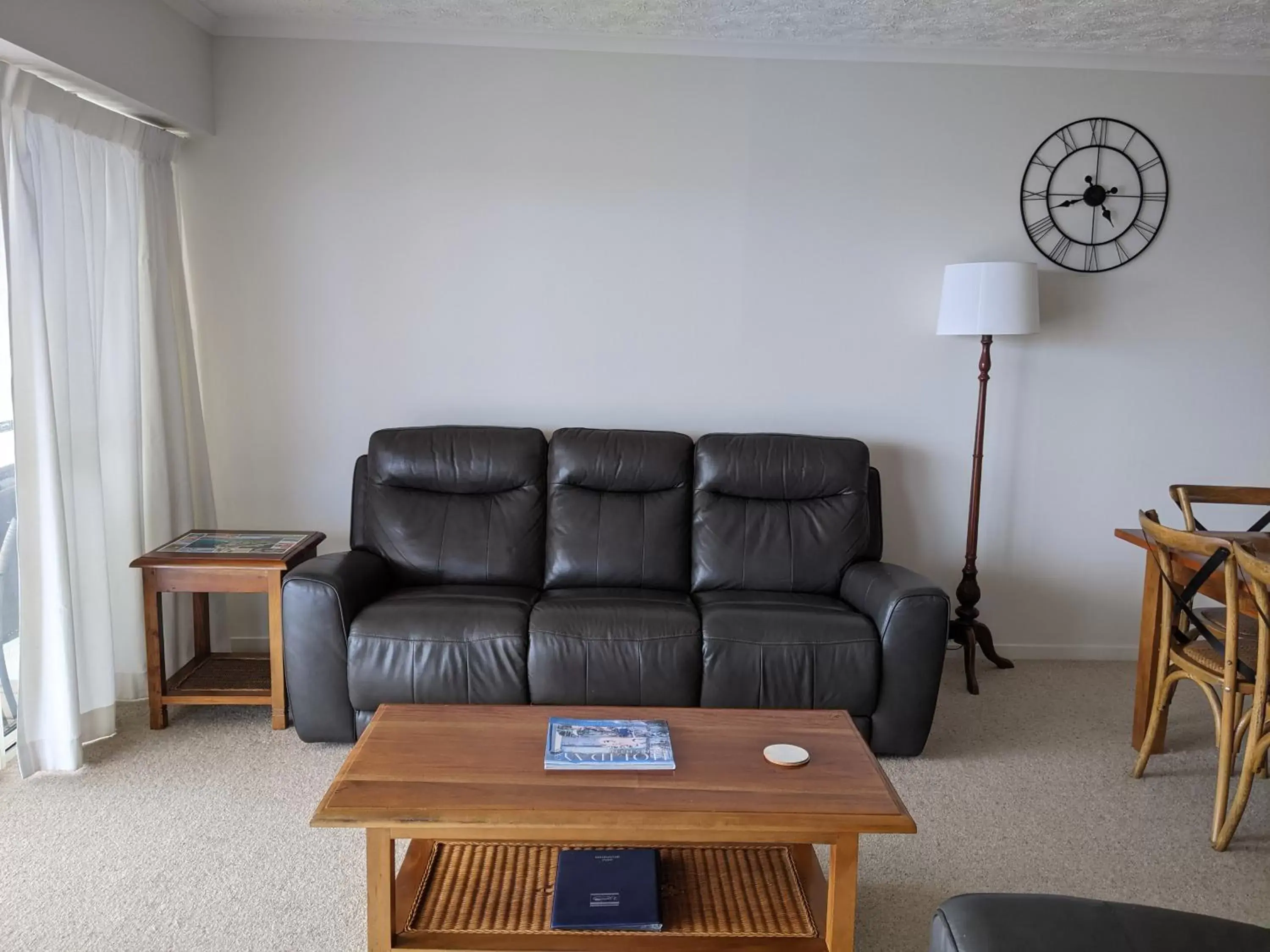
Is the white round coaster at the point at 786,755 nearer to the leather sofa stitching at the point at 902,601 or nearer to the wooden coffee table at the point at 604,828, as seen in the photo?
the wooden coffee table at the point at 604,828

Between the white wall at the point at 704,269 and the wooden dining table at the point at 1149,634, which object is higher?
the white wall at the point at 704,269

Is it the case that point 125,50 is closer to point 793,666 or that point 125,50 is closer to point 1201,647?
point 793,666

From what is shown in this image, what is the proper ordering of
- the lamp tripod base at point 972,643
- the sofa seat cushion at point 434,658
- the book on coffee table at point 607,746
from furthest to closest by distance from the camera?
the lamp tripod base at point 972,643 < the sofa seat cushion at point 434,658 < the book on coffee table at point 607,746

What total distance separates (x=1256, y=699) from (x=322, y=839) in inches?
92.8

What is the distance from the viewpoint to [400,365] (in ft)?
11.9

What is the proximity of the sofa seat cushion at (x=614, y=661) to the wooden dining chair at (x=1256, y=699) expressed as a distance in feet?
4.64

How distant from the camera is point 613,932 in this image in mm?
1742

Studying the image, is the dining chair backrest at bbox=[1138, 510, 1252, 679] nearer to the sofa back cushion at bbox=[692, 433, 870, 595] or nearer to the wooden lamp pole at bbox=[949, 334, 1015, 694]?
the wooden lamp pole at bbox=[949, 334, 1015, 694]

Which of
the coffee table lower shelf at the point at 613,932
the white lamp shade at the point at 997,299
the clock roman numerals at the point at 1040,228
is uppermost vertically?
the clock roman numerals at the point at 1040,228

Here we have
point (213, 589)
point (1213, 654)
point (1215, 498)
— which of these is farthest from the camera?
point (1215, 498)

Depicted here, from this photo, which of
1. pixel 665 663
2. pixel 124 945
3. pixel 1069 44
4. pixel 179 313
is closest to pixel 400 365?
pixel 179 313

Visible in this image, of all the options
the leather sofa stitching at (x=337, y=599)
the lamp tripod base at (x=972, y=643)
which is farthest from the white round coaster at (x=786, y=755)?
the lamp tripod base at (x=972, y=643)

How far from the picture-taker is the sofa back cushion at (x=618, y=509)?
328 cm

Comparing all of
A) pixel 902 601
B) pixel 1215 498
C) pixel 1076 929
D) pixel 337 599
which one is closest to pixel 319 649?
pixel 337 599
